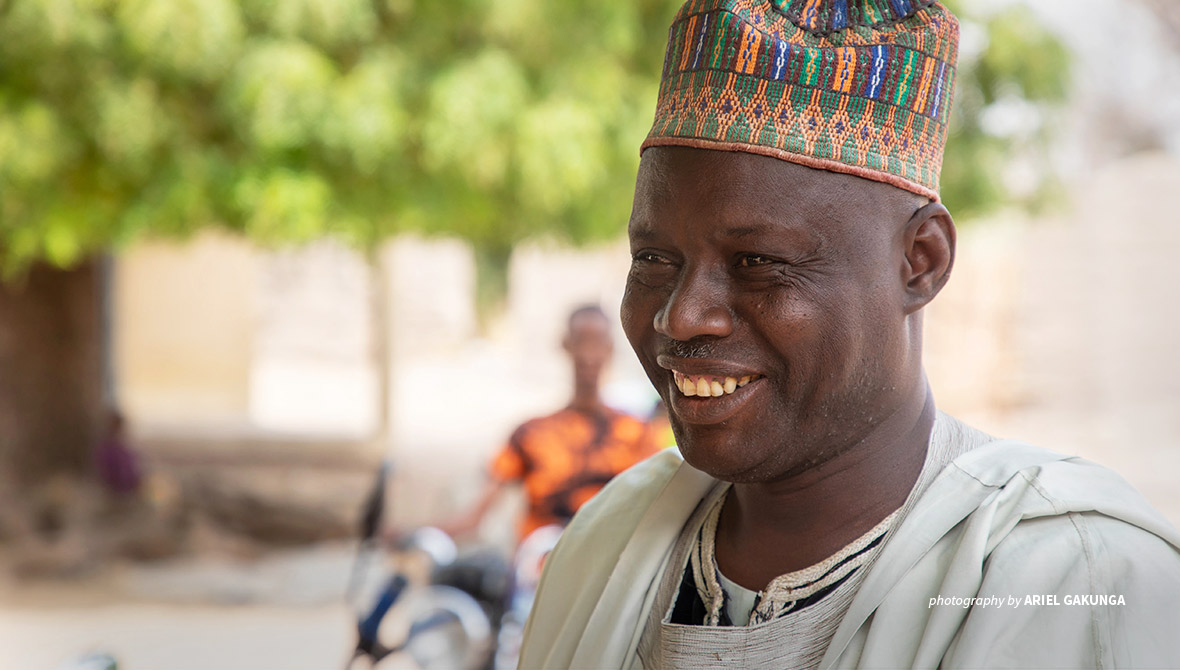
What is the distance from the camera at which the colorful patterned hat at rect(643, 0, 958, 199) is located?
1266mm

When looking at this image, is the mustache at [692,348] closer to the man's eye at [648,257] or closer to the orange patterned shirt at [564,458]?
the man's eye at [648,257]

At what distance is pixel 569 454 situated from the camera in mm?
4035

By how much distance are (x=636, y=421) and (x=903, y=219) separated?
2.92m

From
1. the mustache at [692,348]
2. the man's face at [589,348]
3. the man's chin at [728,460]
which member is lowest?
the man's face at [589,348]

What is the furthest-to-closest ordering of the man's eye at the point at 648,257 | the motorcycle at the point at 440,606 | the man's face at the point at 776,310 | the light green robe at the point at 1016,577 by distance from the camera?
the motorcycle at the point at 440,606 < the man's eye at the point at 648,257 < the man's face at the point at 776,310 < the light green robe at the point at 1016,577

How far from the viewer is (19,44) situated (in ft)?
16.3

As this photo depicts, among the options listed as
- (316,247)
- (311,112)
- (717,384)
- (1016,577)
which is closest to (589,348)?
(311,112)

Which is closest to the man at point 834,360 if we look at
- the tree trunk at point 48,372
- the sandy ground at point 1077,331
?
the tree trunk at point 48,372

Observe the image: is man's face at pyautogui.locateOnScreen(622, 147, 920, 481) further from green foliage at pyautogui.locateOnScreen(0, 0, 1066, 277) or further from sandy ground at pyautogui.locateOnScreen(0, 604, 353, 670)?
sandy ground at pyautogui.locateOnScreen(0, 604, 353, 670)

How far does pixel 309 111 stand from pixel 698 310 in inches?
161

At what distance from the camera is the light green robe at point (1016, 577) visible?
109 cm

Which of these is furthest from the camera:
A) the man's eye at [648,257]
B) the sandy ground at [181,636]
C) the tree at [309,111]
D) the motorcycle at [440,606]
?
the sandy ground at [181,636]

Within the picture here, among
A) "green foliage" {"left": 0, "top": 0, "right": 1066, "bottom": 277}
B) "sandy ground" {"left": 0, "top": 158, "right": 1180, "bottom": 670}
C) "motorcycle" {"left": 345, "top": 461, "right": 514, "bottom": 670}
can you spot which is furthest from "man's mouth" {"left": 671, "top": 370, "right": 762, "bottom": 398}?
"sandy ground" {"left": 0, "top": 158, "right": 1180, "bottom": 670}

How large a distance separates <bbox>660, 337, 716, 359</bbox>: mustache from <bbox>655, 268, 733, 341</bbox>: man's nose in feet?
0.03
